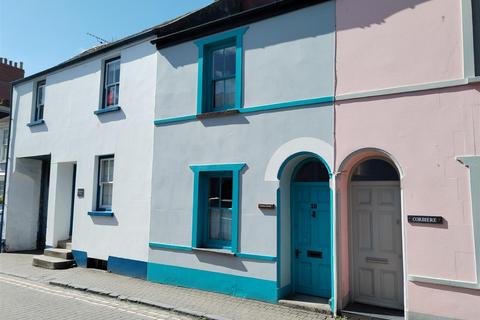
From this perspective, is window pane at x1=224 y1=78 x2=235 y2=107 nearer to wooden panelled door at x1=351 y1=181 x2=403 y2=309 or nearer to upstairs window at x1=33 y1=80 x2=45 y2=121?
wooden panelled door at x1=351 y1=181 x2=403 y2=309

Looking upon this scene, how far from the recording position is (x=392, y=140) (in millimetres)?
6551

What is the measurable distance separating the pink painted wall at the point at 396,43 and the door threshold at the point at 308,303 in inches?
161

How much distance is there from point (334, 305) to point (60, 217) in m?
9.84

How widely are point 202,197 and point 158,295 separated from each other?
2.40 metres

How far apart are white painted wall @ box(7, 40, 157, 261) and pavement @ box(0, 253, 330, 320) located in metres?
0.88

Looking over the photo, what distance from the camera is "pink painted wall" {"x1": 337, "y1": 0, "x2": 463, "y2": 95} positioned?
620 cm

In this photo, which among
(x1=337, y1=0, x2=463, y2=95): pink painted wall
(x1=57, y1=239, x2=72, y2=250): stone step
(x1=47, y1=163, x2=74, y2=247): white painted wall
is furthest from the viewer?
(x1=47, y1=163, x2=74, y2=247): white painted wall

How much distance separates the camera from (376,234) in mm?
7102

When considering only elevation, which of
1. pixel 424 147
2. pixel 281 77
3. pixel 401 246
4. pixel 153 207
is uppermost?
pixel 281 77

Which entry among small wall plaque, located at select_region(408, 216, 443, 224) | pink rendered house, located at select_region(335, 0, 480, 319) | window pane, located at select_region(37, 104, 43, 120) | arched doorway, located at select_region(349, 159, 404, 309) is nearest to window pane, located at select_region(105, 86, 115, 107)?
window pane, located at select_region(37, 104, 43, 120)

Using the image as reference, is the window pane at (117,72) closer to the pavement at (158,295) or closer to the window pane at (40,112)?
the window pane at (40,112)

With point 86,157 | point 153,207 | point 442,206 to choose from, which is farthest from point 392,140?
point 86,157

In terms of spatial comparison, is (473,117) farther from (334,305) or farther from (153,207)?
(153,207)

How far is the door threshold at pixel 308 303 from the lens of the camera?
689 cm
